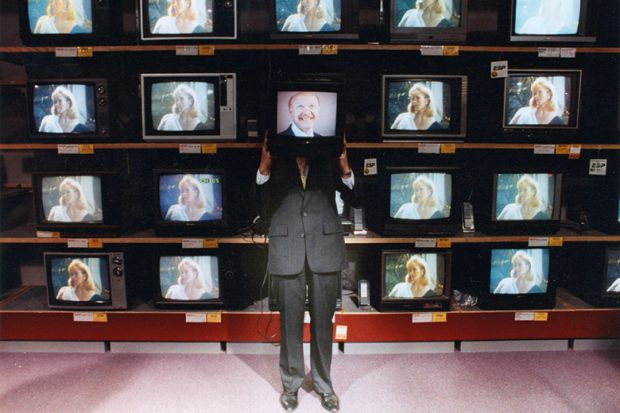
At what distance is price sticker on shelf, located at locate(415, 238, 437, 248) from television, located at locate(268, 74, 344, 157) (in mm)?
908

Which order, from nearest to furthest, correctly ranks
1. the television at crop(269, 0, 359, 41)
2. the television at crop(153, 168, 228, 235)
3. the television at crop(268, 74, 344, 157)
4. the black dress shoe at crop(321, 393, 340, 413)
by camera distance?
the television at crop(268, 74, 344, 157), the black dress shoe at crop(321, 393, 340, 413), the television at crop(269, 0, 359, 41), the television at crop(153, 168, 228, 235)

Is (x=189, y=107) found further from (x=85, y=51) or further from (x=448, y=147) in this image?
(x=448, y=147)

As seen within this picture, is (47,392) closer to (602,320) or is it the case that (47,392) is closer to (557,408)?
(557,408)

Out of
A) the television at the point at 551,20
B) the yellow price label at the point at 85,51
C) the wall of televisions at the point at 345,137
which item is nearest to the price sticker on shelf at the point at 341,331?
the wall of televisions at the point at 345,137

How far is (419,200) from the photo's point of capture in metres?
2.79

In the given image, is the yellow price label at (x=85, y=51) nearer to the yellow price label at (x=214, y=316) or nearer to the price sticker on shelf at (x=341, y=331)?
the yellow price label at (x=214, y=316)

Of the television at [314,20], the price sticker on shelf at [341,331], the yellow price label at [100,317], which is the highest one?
the television at [314,20]

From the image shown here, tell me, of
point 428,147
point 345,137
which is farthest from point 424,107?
point 345,137

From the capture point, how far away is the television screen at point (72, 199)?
2785mm

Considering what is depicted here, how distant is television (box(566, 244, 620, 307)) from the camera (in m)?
2.92

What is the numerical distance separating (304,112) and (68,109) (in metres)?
1.43

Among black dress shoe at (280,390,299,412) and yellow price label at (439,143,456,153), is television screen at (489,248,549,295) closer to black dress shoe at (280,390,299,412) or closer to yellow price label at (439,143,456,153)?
yellow price label at (439,143,456,153)

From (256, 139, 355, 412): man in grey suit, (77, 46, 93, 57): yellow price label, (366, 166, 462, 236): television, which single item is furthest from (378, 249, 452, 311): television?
(77, 46, 93, 57): yellow price label

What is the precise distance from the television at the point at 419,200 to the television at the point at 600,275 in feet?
2.96
